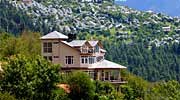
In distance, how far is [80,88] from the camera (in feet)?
203

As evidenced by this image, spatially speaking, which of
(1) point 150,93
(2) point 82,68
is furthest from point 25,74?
(1) point 150,93

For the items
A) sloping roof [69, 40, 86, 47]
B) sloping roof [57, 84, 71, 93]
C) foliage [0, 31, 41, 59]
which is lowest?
sloping roof [57, 84, 71, 93]

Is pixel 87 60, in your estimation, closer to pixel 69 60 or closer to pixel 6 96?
pixel 69 60

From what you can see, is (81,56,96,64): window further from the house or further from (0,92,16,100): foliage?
(0,92,16,100): foliage

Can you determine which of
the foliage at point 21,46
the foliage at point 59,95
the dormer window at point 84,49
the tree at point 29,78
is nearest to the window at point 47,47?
the foliage at point 21,46

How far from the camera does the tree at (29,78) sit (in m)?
53.8

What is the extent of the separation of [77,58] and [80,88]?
12.6m

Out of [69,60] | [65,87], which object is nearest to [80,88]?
[65,87]

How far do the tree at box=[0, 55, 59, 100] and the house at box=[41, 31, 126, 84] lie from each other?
13634 mm

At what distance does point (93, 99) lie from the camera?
6228 centimetres

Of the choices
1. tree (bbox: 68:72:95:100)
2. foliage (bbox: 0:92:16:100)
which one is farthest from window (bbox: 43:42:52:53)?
foliage (bbox: 0:92:16:100)

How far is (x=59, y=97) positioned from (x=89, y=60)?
16.5 metres

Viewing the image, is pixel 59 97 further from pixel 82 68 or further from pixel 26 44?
pixel 26 44

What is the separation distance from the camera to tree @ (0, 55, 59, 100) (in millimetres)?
53781
